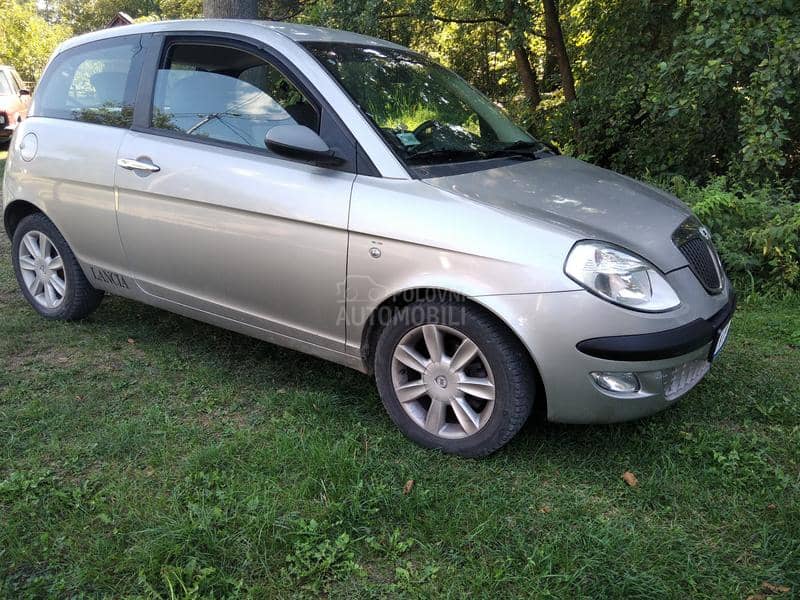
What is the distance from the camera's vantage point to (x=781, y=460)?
2.76 metres

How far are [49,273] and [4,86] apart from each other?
1192 cm

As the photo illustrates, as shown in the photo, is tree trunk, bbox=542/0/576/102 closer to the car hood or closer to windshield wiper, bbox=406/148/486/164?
the car hood

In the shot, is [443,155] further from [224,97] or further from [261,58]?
[224,97]

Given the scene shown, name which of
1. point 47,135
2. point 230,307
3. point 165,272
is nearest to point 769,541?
point 230,307

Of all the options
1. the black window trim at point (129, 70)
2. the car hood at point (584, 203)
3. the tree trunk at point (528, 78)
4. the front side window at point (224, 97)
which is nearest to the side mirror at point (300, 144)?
the front side window at point (224, 97)

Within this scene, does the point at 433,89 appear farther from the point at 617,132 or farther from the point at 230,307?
the point at 617,132

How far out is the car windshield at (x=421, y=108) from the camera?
2982mm

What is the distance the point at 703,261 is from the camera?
287 centimetres

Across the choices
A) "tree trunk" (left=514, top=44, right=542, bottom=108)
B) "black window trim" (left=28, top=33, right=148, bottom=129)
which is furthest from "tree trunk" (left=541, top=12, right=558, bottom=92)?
"black window trim" (left=28, top=33, right=148, bottom=129)

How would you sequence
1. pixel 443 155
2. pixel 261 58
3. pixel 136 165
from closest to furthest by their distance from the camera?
pixel 443 155, pixel 261 58, pixel 136 165

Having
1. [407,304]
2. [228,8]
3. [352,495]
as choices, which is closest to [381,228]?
[407,304]

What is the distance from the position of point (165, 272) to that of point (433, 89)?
173cm

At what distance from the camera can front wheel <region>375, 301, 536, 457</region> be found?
255 centimetres

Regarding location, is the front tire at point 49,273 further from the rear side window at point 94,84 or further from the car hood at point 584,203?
the car hood at point 584,203
